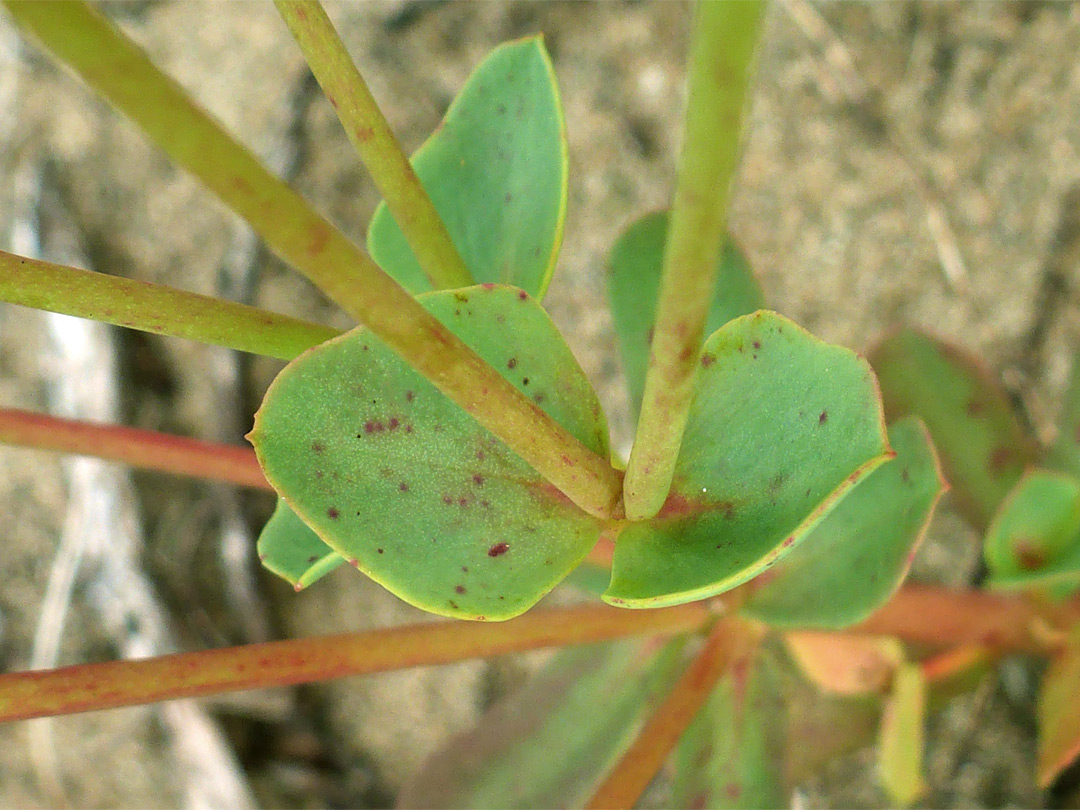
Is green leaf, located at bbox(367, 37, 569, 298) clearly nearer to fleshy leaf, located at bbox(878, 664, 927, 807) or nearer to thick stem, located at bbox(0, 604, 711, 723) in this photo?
thick stem, located at bbox(0, 604, 711, 723)

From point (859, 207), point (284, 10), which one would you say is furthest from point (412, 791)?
point (859, 207)

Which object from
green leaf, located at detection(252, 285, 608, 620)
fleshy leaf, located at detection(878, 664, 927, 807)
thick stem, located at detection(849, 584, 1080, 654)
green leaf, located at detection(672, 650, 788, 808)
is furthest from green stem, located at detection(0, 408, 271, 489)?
fleshy leaf, located at detection(878, 664, 927, 807)

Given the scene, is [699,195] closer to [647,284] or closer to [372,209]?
[647,284]

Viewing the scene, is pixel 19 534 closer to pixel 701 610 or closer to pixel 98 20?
pixel 701 610

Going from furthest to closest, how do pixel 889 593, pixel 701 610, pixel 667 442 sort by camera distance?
1. pixel 701 610
2. pixel 889 593
3. pixel 667 442

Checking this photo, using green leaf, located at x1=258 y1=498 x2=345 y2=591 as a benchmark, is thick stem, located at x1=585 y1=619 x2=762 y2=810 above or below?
below

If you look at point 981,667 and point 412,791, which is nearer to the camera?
point 412,791
